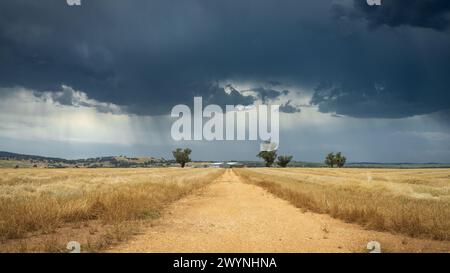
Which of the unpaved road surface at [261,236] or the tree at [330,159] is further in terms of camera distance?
the tree at [330,159]

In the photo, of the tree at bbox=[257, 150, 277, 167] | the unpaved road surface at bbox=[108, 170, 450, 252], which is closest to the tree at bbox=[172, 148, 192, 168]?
the tree at bbox=[257, 150, 277, 167]

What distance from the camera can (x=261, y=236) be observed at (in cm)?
1140

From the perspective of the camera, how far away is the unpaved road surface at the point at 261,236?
385 inches

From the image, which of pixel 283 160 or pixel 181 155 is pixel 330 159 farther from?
pixel 181 155

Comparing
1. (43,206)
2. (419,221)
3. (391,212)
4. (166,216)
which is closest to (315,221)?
(391,212)

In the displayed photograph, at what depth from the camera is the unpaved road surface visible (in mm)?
9781

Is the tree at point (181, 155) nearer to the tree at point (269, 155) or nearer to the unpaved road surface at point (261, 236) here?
the tree at point (269, 155)

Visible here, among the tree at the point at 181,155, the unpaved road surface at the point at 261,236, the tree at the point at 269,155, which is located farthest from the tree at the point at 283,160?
the unpaved road surface at the point at 261,236

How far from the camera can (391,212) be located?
553 inches

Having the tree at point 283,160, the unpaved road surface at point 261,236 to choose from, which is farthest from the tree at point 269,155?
the unpaved road surface at point 261,236
